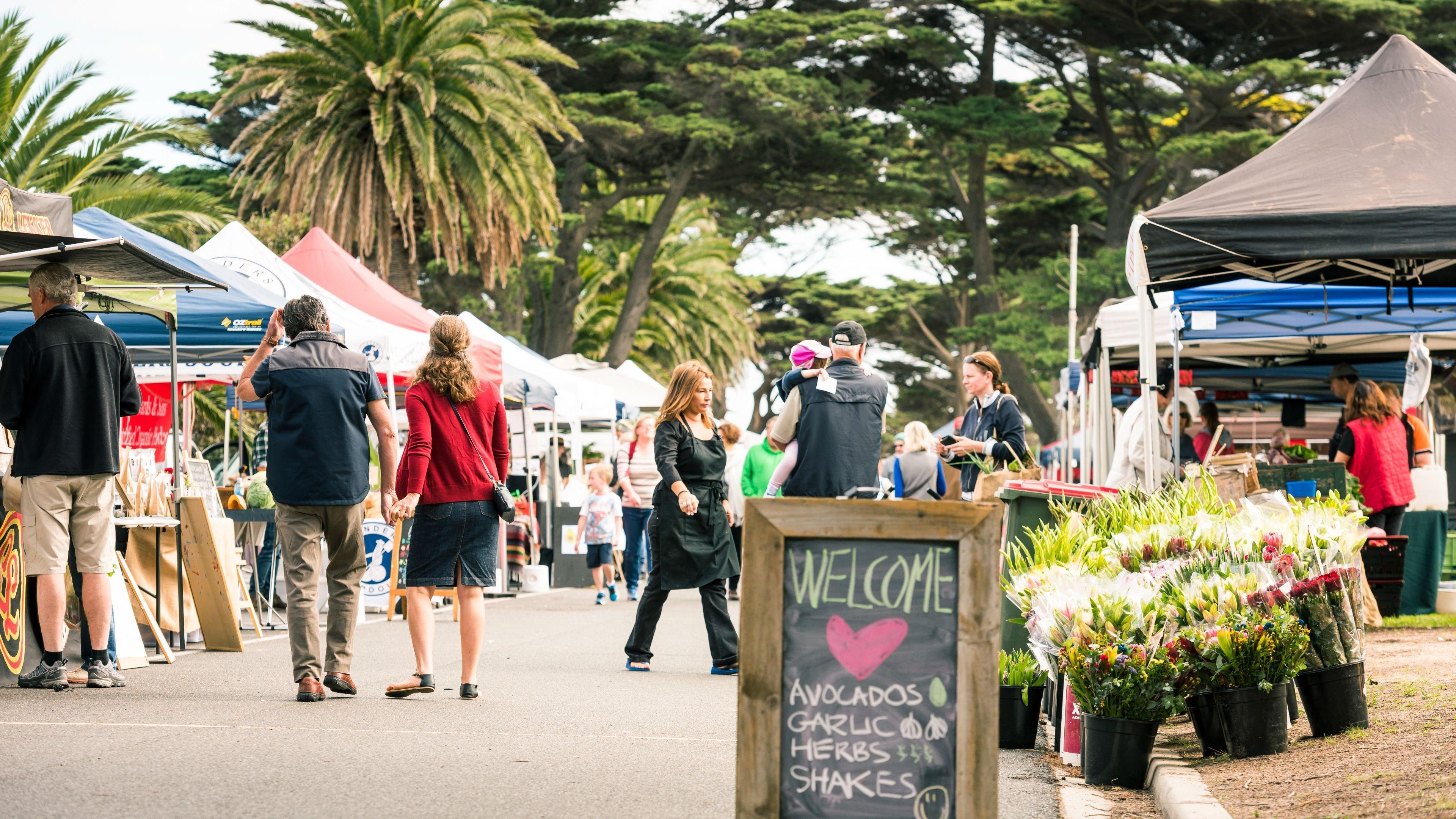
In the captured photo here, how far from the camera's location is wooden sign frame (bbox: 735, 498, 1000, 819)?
370 centimetres

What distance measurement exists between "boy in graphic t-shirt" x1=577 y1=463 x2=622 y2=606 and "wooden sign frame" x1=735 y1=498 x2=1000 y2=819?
11.3 metres

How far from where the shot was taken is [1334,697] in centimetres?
566

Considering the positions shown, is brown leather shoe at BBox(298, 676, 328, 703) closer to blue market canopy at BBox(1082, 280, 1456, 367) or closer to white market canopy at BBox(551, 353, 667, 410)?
blue market canopy at BBox(1082, 280, 1456, 367)

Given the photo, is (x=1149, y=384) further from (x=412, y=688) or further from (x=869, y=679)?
(x=869, y=679)

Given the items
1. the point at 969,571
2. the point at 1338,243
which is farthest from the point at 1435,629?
the point at 969,571

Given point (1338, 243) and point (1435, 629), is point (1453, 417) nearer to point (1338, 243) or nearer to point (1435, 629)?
point (1435, 629)

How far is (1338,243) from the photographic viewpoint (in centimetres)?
679

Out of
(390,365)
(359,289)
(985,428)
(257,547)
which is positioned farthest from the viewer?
(359,289)

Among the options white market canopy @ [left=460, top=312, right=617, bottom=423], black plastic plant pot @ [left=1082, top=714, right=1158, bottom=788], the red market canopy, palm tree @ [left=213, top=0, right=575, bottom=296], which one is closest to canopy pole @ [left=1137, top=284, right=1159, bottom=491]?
black plastic plant pot @ [left=1082, top=714, right=1158, bottom=788]

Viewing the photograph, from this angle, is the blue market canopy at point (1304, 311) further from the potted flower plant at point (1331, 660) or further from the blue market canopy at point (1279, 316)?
the potted flower plant at point (1331, 660)

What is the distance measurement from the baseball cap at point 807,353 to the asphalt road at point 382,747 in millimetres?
1840

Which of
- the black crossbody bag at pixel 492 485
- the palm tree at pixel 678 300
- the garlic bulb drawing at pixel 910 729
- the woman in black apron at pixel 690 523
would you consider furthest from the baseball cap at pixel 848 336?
the palm tree at pixel 678 300

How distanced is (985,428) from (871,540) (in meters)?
5.34

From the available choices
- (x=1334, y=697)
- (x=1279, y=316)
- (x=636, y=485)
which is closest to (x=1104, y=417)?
(x=1279, y=316)
